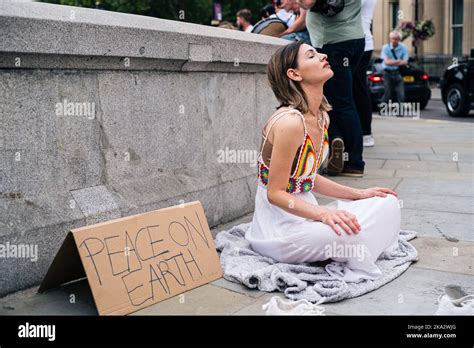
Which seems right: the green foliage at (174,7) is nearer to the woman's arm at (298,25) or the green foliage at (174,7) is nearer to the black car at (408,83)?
the black car at (408,83)

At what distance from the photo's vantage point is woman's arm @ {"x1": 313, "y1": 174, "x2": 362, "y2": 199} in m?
3.59

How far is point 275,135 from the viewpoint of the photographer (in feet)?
10.3

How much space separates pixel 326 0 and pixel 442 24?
30765mm

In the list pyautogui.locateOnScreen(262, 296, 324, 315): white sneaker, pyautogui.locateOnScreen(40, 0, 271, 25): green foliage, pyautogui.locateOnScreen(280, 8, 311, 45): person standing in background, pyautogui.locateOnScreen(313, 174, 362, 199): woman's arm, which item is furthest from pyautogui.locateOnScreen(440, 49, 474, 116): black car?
pyautogui.locateOnScreen(40, 0, 271, 25): green foliage

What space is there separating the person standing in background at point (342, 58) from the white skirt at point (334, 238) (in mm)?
2329

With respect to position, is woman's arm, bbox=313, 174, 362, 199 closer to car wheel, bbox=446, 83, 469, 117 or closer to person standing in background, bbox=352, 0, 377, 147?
person standing in background, bbox=352, 0, 377, 147

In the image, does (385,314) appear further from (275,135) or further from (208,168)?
(208,168)

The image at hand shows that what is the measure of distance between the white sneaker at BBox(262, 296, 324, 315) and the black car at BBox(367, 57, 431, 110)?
539 inches

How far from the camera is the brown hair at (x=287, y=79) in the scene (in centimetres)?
327

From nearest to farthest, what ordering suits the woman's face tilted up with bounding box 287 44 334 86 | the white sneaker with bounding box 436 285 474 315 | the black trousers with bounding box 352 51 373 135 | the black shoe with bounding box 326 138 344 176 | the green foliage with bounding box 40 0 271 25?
the white sneaker with bounding box 436 285 474 315, the woman's face tilted up with bounding box 287 44 334 86, the black shoe with bounding box 326 138 344 176, the black trousers with bounding box 352 51 373 135, the green foliage with bounding box 40 0 271 25

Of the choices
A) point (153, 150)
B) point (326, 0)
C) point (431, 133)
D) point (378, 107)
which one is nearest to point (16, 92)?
point (153, 150)

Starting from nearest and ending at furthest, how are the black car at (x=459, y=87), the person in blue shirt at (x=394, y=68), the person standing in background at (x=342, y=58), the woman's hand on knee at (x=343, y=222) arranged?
the woman's hand on knee at (x=343, y=222) → the person standing in background at (x=342, y=58) → the black car at (x=459, y=87) → the person in blue shirt at (x=394, y=68)

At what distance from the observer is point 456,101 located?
45.6ft

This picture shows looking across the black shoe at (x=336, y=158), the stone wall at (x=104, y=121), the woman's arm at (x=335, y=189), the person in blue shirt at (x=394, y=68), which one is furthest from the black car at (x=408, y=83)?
the woman's arm at (x=335, y=189)
